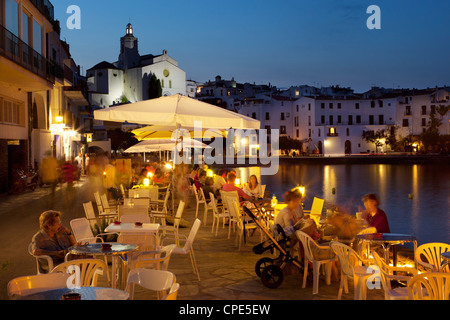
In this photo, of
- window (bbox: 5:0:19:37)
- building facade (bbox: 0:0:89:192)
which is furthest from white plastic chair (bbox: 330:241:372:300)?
window (bbox: 5:0:19:37)

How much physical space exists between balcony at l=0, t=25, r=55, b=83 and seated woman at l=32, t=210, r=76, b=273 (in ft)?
43.6

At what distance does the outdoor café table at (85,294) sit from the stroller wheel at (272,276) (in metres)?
3.09

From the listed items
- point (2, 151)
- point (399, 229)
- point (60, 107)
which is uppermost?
point (60, 107)

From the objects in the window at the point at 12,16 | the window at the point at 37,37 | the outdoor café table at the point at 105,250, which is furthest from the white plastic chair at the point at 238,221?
the window at the point at 37,37

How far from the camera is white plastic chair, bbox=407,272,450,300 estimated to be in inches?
167

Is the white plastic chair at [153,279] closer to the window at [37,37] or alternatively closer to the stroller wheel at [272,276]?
the stroller wheel at [272,276]

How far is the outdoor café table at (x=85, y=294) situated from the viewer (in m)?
3.73

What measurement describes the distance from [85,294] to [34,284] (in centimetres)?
48

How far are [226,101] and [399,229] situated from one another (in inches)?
3473

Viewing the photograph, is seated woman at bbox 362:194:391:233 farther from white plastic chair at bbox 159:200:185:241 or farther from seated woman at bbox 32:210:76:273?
seated woman at bbox 32:210:76:273

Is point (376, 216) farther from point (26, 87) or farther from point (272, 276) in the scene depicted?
point (26, 87)
